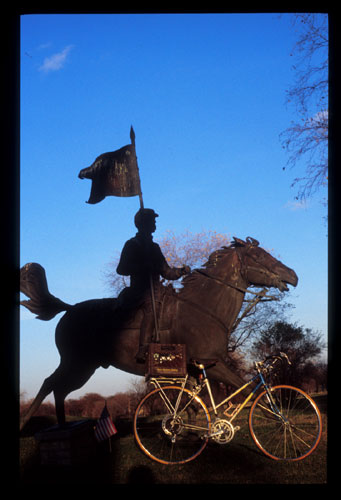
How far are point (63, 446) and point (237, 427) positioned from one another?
2728 mm

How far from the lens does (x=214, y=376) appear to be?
8.62m

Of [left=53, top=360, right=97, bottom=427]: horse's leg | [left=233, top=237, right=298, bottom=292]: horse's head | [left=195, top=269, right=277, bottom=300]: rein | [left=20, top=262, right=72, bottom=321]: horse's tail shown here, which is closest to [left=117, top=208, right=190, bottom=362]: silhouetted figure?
[left=195, top=269, right=277, bottom=300]: rein

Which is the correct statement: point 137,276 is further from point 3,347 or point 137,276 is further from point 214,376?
point 3,347

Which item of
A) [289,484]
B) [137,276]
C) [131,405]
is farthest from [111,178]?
[131,405]

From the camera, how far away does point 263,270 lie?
9.15 m

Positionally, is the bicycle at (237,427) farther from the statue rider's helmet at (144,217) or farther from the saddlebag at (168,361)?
the statue rider's helmet at (144,217)

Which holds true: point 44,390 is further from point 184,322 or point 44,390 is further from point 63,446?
point 184,322

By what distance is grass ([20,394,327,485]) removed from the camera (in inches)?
295

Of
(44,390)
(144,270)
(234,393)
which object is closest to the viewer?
(234,393)

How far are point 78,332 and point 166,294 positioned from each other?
1.72 m

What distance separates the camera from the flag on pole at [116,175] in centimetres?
960

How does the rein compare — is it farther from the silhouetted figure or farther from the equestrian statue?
the silhouetted figure

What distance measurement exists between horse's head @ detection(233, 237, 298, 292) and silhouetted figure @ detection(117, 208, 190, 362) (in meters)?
0.94

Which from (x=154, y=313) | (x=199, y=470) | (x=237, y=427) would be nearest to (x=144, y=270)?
(x=154, y=313)
